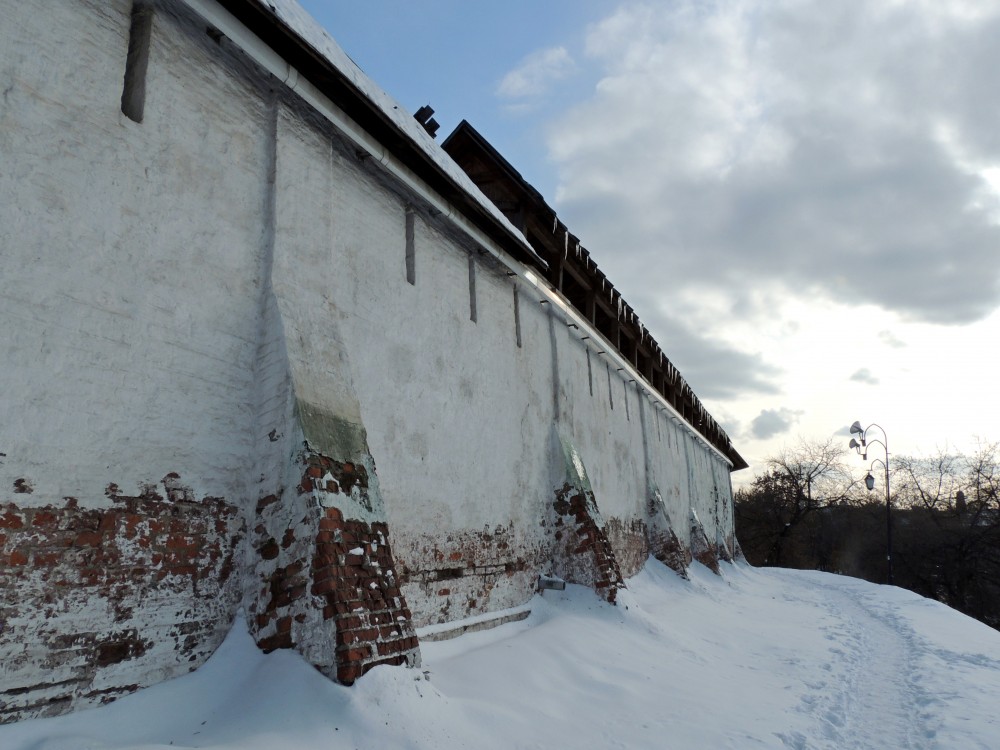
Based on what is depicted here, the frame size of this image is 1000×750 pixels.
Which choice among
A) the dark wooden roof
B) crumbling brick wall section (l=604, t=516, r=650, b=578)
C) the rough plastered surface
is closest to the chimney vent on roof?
the dark wooden roof

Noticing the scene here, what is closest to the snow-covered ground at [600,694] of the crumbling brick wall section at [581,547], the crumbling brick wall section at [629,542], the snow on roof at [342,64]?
the crumbling brick wall section at [581,547]

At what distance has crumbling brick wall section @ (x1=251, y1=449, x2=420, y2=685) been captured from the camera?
154 inches

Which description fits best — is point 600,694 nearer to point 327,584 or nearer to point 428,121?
point 327,584

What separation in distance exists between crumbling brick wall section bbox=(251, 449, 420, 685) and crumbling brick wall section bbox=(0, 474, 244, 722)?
27 cm

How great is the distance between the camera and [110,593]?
3496mm

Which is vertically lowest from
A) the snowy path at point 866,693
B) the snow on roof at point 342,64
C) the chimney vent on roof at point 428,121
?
the snowy path at point 866,693

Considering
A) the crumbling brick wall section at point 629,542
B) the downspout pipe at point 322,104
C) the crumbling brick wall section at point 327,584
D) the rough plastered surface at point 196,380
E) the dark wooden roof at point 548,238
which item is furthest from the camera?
the crumbling brick wall section at point 629,542

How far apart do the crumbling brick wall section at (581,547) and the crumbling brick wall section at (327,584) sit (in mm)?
4539

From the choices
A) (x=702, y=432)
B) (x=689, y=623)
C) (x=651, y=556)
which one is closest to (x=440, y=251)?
(x=689, y=623)

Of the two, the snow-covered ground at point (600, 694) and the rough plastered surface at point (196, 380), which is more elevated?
the rough plastered surface at point (196, 380)

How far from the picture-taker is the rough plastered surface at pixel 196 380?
3.34 m

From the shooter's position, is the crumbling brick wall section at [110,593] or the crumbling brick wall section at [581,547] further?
the crumbling brick wall section at [581,547]

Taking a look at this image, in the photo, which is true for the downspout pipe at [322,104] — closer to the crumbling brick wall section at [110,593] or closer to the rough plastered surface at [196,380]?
the rough plastered surface at [196,380]

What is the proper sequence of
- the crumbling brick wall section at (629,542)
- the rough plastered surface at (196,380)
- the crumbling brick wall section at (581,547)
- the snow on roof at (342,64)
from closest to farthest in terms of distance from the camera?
1. the rough plastered surface at (196,380)
2. the snow on roof at (342,64)
3. the crumbling brick wall section at (581,547)
4. the crumbling brick wall section at (629,542)
